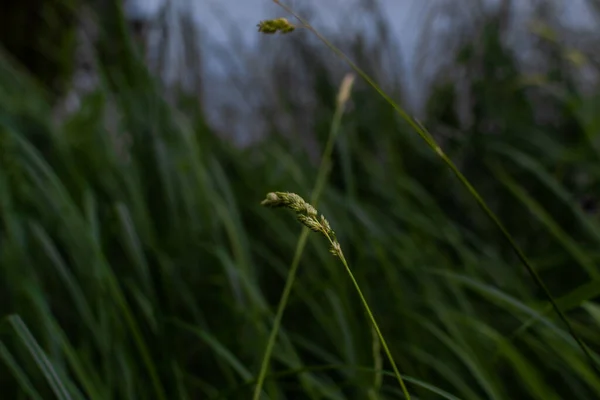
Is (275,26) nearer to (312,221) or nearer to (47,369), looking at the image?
(312,221)

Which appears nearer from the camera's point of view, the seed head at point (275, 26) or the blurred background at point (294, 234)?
the seed head at point (275, 26)

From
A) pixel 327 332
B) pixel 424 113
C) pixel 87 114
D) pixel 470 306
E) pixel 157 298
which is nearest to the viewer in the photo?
pixel 157 298

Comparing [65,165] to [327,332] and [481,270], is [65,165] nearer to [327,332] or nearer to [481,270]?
[327,332]

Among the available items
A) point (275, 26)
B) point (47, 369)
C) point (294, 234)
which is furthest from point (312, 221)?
point (294, 234)

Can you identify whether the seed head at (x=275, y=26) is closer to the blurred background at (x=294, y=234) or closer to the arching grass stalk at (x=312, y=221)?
the arching grass stalk at (x=312, y=221)

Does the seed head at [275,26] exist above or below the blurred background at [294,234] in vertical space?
above

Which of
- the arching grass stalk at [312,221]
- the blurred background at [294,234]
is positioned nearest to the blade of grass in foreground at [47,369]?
the blurred background at [294,234]

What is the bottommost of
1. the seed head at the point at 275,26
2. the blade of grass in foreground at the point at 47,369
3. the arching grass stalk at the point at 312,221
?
the blade of grass in foreground at the point at 47,369

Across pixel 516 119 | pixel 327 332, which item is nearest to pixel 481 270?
pixel 327 332
